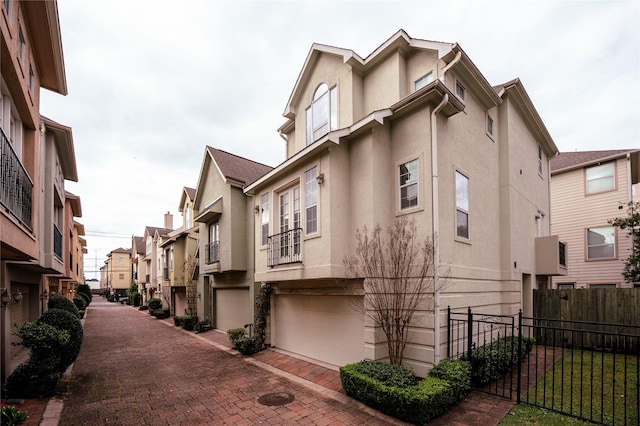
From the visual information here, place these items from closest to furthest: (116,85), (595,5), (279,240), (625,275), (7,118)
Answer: (7,118) < (595,5) < (279,240) < (116,85) < (625,275)

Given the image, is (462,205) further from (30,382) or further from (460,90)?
(30,382)

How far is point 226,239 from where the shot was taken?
13898 mm

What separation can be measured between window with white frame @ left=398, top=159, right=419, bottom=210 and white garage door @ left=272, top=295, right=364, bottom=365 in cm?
314

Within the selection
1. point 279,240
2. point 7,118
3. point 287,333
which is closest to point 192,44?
point 7,118

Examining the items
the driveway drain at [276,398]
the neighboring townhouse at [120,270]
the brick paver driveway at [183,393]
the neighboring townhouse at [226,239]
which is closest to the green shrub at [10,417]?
the brick paver driveway at [183,393]

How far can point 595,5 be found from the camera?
28.4ft

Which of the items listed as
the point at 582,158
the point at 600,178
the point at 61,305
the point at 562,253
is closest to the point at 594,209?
the point at 600,178

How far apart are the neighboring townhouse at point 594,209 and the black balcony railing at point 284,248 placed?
633 inches

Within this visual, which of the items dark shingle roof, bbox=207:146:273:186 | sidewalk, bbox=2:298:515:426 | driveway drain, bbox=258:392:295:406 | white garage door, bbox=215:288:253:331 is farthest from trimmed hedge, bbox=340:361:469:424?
dark shingle roof, bbox=207:146:273:186

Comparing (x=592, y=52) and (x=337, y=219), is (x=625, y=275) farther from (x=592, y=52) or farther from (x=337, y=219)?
(x=337, y=219)

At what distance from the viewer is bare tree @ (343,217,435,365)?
719 cm

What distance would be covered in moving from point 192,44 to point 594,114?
770 inches

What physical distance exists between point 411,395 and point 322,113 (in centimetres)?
823

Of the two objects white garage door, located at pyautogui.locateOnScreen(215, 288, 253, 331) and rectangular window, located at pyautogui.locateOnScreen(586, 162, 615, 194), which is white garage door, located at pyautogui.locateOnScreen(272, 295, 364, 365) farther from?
rectangular window, located at pyautogui.locateOnScreen(586, 162, 615, 194)
